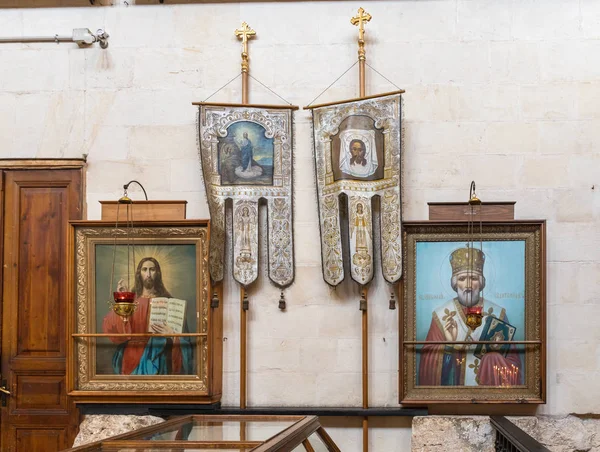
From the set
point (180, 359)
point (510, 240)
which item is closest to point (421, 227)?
point (510, 240)

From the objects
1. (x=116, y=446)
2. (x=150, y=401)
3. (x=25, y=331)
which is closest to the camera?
(x=116, y=446)

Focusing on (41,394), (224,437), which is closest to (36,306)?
(41,394)

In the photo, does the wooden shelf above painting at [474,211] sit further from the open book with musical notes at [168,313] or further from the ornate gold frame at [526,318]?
the open book with musical notes at [168,313]

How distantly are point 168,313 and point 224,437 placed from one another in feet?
6.16

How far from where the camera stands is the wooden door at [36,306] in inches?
211

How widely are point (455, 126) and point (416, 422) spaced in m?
2.07

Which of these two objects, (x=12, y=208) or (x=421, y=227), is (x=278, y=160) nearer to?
(x=421, y=227)

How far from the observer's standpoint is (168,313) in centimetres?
513

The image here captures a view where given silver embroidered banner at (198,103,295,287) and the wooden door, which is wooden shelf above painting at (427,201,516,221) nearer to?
silver embroidered banner at (198,103,295,287)

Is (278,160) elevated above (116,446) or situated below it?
above

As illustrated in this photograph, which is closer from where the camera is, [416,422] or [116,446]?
[116,446]

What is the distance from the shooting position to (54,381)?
5363mm

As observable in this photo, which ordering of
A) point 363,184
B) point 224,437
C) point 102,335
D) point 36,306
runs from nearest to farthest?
1. point 224,437
2. point 102,335
3. point 363,184
4. point 36,306

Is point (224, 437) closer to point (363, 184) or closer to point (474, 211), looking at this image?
point (363, 184)
